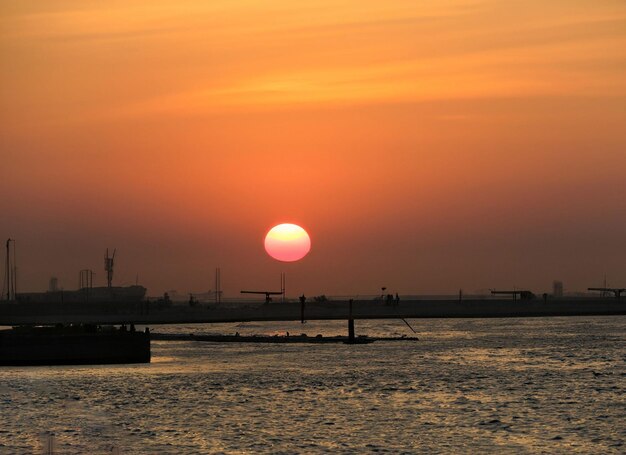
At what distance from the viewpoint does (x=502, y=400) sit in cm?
7838

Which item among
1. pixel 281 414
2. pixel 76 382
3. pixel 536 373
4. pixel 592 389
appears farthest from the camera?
pixel 536 373

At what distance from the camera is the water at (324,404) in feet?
194

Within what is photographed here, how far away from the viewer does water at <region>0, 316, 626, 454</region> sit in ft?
194

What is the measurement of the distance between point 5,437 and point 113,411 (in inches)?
500

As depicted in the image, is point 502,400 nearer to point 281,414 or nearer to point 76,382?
point 281,414

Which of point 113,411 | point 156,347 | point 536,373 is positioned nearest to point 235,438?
point 113,411

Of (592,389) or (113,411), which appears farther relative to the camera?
(592,389)

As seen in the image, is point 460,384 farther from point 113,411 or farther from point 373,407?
point 113,411

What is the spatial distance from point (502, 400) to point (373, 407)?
9.46 m

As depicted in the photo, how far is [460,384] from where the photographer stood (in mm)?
90438

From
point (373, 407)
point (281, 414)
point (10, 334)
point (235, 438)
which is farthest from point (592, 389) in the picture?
point (10, 334)

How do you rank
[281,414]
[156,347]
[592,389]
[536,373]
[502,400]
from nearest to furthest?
[281,414]
[502,400]
[592,389]
[536,373]
[156,347]

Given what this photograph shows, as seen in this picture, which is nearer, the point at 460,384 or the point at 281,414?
the point at 281,414

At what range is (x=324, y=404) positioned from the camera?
76375mm
